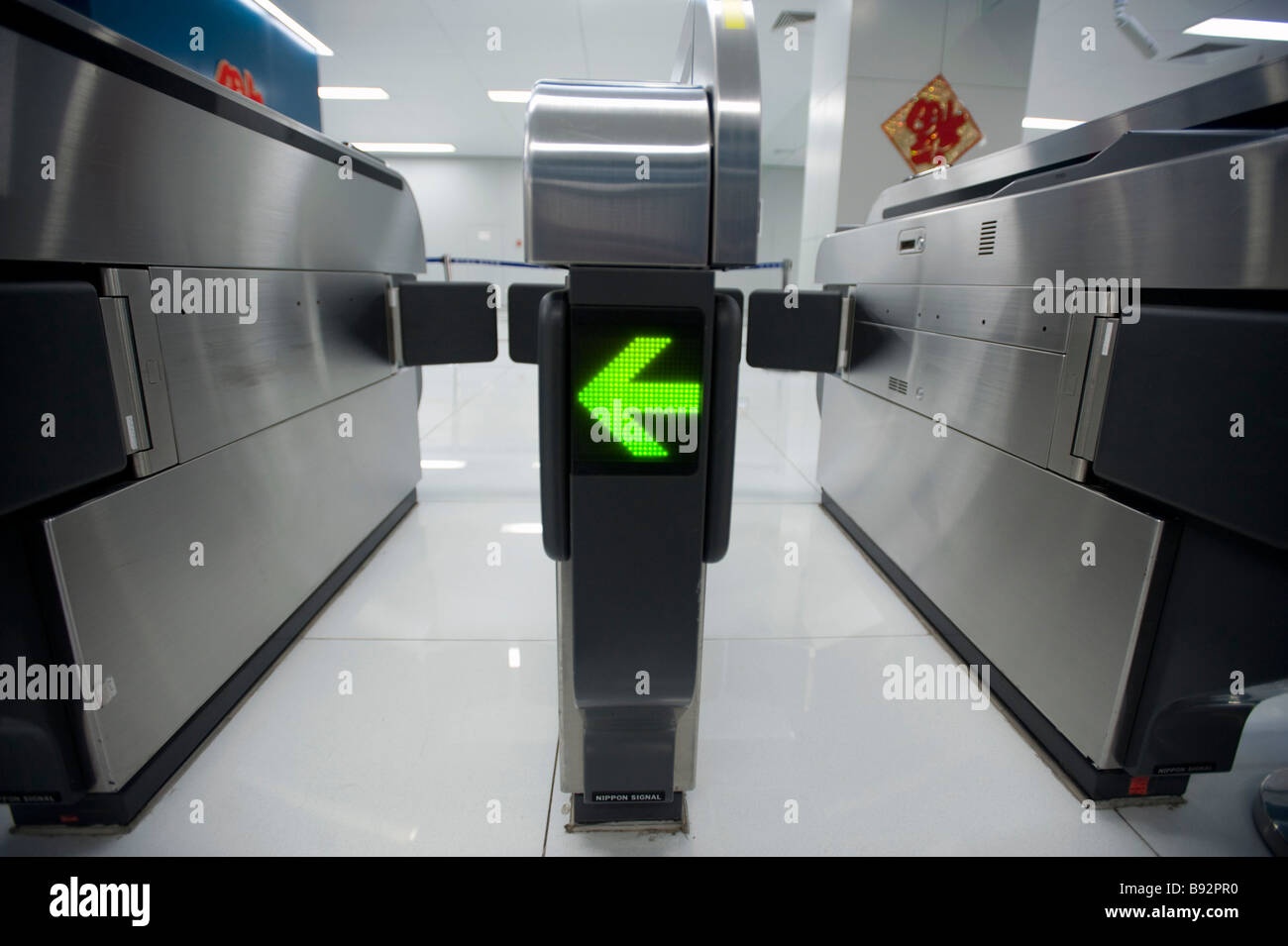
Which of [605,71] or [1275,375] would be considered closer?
[1275,375]

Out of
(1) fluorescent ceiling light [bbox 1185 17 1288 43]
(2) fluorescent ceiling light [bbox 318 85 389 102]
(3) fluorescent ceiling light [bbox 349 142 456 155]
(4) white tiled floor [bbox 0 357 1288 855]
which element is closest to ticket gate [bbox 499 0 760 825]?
(4) white tiled floor [bbox 0 357 1288 855]

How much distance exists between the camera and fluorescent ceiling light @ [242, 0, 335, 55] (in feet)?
16.5

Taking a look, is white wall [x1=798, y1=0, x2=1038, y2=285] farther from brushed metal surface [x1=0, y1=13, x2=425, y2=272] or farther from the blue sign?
the blue sign

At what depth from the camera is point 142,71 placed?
1.10 metres

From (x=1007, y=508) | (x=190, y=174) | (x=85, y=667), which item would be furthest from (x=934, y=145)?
(x=85, y=667)

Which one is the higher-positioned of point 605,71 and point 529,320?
point 605,71

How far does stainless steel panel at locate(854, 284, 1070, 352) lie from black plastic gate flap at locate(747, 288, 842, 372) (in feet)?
0.49

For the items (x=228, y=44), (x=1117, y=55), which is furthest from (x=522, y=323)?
(x=1117, y=55)

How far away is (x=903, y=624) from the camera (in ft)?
6.07

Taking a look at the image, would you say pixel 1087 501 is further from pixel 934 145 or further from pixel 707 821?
pixel 934 145

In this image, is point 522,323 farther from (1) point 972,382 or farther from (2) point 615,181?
(1) point 972,382

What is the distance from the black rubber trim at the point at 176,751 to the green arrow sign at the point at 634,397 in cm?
104

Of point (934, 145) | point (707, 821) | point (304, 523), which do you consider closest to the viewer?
point (707, 821)
